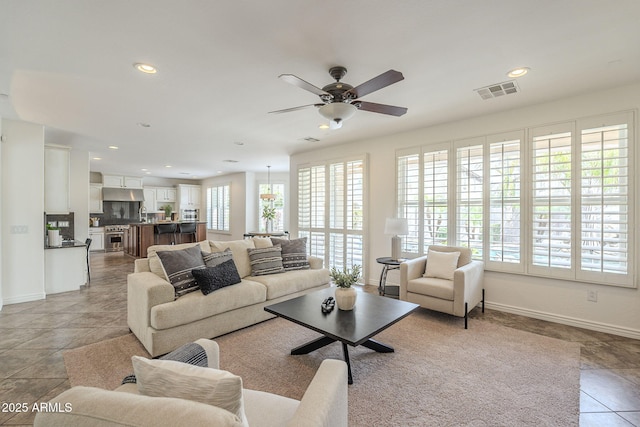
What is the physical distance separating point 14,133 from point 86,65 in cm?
286

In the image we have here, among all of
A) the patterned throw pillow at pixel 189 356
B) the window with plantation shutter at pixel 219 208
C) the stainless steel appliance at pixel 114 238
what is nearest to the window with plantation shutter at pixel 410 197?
the patterned throw pillow at pixel 189 356

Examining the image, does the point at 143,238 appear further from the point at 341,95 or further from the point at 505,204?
the point at 505,204

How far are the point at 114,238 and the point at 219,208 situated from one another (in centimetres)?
346

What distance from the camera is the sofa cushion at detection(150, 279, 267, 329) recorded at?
A: 8.60 ft

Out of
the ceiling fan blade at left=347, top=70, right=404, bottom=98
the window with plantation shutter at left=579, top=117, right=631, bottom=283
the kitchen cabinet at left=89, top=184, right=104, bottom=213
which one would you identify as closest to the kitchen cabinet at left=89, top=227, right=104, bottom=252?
the kitchen cabinet at left=89, top=184, right=104, bottom=213

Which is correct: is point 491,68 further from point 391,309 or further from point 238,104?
point 238,104

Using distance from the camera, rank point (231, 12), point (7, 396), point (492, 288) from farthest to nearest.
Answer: point (492, 288) → point (7, 396) → point (231, 12)

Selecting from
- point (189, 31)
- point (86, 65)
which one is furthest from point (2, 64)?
→ point (189, 31)

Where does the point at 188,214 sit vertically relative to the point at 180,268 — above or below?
above

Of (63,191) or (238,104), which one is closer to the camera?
(238,104)

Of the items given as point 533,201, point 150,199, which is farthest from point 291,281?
point 150,199

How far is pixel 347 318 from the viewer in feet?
8.25

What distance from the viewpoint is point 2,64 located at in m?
2.60

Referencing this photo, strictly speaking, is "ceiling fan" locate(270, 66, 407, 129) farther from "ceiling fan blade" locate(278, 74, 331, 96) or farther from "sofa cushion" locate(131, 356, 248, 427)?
"sofa cushion" locate(131, 356, 248, 427)
